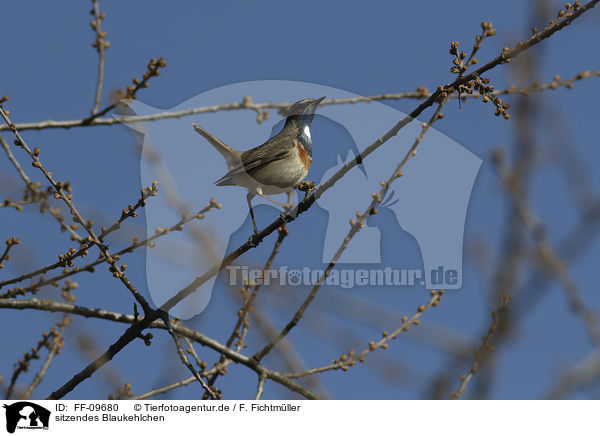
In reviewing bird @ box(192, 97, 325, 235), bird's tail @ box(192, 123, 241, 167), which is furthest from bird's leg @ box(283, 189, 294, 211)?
bird's tail @ box(192, 123, 241, 167)

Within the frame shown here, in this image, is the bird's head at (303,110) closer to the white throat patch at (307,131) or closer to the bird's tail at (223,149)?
the white throat patch at (307,131)

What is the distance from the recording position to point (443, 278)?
18.4 ft

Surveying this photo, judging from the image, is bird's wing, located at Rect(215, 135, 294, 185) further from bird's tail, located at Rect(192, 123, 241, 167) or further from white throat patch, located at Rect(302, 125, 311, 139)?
white throat patch, located at Rect(302, 125, 311, 139)

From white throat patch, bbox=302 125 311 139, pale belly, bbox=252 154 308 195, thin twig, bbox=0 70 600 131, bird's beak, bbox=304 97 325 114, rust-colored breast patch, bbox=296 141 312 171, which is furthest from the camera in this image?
white throat patch, bbox=302 125 311 139

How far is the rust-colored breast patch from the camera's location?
5.72 metres

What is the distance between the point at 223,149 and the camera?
5.84 meters

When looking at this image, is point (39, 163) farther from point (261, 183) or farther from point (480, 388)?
point (480, 388)

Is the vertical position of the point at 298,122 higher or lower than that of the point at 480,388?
higher

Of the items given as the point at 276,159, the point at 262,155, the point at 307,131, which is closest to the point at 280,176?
the point at 276,159

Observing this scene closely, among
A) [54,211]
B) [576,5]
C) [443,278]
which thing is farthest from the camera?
[443,278]
